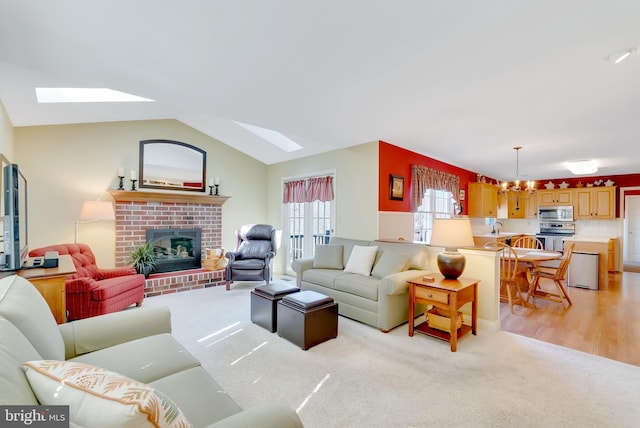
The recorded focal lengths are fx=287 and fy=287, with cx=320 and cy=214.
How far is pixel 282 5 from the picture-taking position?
1.63 metres

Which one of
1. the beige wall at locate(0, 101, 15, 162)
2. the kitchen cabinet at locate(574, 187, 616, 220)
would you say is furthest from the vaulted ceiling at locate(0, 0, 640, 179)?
the kitchen cabinet at locate(574, 187, 616, 220)

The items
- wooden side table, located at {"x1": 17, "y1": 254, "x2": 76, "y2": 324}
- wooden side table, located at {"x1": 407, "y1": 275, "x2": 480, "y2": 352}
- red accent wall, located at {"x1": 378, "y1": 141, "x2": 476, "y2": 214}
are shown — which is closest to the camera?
wooden side table, located at {"x1": 17, "y1": 254, "x2": 76, "y2": 324}

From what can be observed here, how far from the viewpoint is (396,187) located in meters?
4.66

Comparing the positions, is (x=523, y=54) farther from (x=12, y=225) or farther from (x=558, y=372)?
(x=12, y=225)

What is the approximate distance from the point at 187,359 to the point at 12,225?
1.92m

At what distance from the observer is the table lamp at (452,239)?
9.37ft

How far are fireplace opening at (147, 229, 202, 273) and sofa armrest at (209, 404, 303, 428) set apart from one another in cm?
467

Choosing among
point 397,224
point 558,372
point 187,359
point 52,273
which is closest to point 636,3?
point 558,372

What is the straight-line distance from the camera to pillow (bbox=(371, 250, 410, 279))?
3455mm

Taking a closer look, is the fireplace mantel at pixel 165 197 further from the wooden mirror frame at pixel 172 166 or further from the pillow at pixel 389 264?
the pillow at pixel 389 264

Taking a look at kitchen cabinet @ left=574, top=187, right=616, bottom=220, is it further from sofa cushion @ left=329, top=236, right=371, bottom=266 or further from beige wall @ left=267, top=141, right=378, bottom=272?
sofa cushion @ left=329, top=236, right=371, bottom=266

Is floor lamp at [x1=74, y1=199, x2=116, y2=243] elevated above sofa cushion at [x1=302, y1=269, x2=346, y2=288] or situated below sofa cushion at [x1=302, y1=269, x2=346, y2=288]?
above

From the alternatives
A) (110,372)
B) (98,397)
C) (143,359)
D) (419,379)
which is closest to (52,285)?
(143,359)

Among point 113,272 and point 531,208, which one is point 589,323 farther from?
point 113,272
